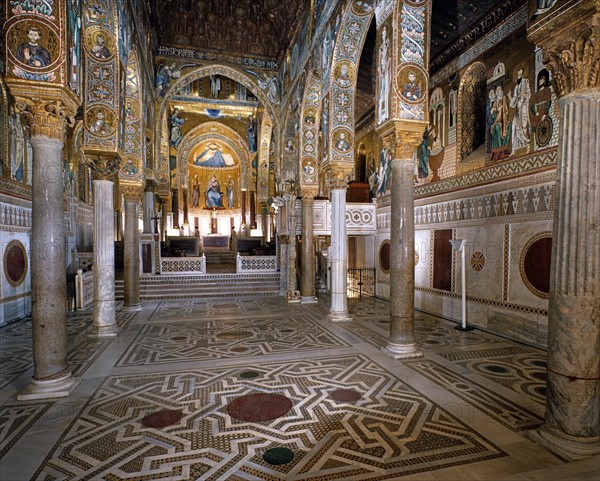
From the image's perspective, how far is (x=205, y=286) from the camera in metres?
12.4

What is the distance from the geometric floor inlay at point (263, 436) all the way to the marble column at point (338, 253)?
3.78 metres

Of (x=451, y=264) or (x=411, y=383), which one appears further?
(x=451, y=264)

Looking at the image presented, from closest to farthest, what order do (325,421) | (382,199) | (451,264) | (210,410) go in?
(325,421)
(210,410)
(451,264)
(382,199)

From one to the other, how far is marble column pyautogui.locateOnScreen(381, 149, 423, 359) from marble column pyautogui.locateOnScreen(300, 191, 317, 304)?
16.0 ft

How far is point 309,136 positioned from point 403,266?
20.0ft

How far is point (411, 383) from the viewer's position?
4.72 m

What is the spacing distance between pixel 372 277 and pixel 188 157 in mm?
14653

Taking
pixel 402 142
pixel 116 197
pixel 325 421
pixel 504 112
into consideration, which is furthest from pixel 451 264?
pixel 116 197

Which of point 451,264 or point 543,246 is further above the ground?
point 543,246

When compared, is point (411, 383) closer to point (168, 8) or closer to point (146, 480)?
point (146, 480)

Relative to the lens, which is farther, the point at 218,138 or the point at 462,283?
the point at 218,138

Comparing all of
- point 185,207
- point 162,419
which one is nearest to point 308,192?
point 162,419

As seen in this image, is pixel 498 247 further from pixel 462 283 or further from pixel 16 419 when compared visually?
pixel 16 419

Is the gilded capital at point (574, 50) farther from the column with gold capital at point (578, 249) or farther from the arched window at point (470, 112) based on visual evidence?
the arched window at point (470, 112)
